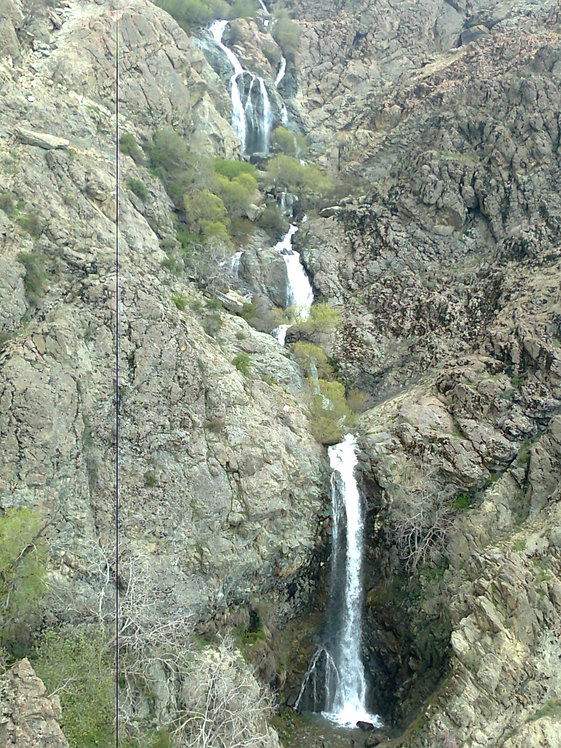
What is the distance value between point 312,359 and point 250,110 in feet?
94.3

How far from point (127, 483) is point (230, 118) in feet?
123

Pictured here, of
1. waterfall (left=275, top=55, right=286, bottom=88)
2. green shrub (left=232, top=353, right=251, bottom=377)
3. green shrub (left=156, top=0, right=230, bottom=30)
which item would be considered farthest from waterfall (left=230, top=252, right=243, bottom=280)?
waterfall (left=275, top=55, right=286, bottom=88)

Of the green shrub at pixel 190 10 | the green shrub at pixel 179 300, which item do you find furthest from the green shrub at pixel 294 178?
the green shrub at pixel 179 300

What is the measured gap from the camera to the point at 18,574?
18766mm

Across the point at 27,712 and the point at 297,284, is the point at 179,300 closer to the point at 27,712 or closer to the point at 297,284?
the point at 297,284

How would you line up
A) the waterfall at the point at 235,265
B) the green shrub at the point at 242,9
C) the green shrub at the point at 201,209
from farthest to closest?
the green shrub at the point at 242,9, the waterfall at the point at 235,265, the green shrub at the point at 201,209

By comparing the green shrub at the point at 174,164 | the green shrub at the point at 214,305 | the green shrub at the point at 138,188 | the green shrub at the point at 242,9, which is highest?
the green shrub at the point at 242,9

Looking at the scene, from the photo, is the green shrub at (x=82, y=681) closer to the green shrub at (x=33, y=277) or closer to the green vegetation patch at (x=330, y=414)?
the green shrub at (x=33, y=277)

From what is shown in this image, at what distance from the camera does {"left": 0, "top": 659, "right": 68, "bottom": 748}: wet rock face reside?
15008mm

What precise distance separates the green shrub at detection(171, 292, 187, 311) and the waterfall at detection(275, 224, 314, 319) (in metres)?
10.2

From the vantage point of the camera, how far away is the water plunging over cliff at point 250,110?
5331cm

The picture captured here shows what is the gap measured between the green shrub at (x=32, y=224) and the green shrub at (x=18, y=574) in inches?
420

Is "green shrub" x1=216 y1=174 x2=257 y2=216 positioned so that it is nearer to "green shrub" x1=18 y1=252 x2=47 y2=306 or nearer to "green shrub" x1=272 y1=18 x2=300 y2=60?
"green shrub" x1=18 y1=252 x2=47 y2=306

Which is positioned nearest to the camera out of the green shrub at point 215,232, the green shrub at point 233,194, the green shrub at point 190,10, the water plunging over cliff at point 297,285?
the green shrub at point 215,232
